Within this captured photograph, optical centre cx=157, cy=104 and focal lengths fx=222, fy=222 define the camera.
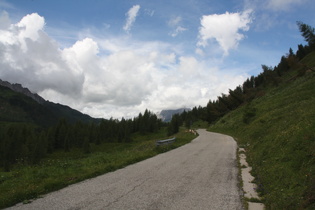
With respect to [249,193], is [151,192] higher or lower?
higher

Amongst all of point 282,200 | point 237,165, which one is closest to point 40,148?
point 237,165

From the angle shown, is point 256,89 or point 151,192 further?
point 256,89

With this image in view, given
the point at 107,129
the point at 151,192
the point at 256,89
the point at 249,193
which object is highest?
the point at 256,89

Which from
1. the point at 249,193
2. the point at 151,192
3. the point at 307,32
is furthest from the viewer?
the point at 307,32

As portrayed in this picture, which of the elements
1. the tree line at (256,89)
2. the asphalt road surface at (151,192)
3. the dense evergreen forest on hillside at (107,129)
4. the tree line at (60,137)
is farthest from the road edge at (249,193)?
the tree line at (60,137)

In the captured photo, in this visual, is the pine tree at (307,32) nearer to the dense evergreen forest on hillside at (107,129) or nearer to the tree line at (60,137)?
the dense evergreen forest on hillside at (107,129)

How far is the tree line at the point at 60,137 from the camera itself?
81.8 meters

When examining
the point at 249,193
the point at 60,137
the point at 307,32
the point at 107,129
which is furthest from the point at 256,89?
the point at 249,193

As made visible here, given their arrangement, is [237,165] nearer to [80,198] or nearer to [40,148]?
[80,198]

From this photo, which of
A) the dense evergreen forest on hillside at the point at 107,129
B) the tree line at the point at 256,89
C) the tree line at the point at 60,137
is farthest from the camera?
the tree line at the point at 60,137

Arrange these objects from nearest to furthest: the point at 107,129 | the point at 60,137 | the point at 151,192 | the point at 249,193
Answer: the point at 151,192
the point at 249,193
the point at 60,137
the point at 107,129

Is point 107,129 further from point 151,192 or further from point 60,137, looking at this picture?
point 151,192

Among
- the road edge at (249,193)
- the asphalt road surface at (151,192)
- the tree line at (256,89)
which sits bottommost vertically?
the road edge at (249,193)

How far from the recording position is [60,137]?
360 feet
